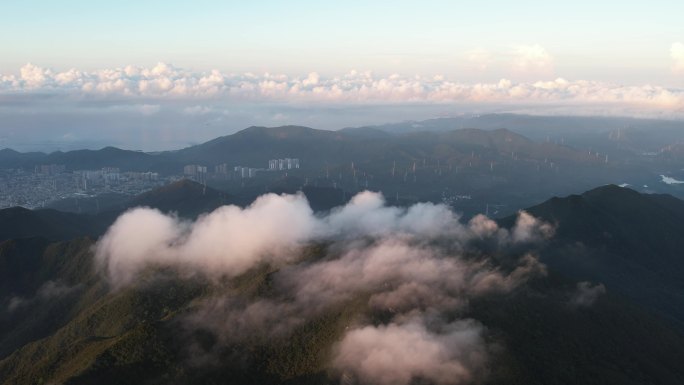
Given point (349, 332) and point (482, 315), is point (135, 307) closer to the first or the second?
point (349, 332)

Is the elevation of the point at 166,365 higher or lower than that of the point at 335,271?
lower

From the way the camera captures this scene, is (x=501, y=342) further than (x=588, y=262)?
No

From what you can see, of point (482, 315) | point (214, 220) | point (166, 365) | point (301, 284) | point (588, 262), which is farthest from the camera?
point (214, 220)

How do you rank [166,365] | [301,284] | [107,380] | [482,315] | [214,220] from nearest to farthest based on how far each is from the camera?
[107,380]
[166,365]
[482,315]
[301,284]
[214,220]

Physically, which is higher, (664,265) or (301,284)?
(301,284)

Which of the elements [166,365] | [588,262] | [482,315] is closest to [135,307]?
[166,365]

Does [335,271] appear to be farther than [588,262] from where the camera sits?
No

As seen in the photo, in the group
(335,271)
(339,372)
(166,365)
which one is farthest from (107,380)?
(335,271)

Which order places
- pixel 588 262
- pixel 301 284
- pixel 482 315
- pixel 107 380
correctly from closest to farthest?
pixel 107 380 → pixel 482 315 → pixel 301 284 → pixel 588 262

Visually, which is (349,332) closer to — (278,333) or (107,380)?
(278,333)
